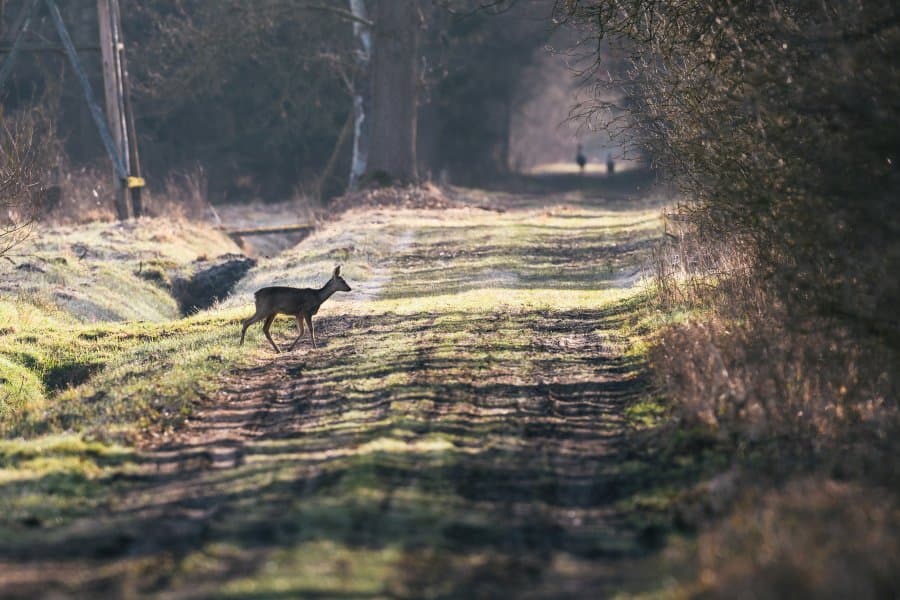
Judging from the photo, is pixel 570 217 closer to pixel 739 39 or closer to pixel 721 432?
pixel 739 39

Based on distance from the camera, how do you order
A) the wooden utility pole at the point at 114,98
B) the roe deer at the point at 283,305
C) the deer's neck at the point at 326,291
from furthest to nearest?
the wooden utility pole at the point at 114,98 < the deer's neck at the point at 326,291 < the roe deer at the point at 283,305

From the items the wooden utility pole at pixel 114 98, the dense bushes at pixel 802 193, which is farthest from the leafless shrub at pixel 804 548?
the wooden utility pole at pixel 114 98

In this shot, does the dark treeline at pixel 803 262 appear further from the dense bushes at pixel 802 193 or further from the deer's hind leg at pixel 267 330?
the deer's hind leg at pixel 267 330

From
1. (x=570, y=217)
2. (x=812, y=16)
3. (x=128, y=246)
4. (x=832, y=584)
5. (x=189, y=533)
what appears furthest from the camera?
(x=570, y=217)

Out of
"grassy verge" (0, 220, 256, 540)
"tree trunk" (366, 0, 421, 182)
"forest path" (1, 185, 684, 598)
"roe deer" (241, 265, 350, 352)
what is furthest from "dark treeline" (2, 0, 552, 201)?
"forest path" (1, 185, 684, 598)

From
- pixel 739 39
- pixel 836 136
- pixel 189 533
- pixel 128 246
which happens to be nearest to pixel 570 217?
pixel 128 246

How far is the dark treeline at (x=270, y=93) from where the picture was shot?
4691cm

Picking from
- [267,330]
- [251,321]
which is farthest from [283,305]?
[251,321]

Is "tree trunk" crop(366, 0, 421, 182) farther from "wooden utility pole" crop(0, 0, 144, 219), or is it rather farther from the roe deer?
the roe deer

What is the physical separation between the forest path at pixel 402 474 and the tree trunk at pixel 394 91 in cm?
2379

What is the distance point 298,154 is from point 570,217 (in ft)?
64.7

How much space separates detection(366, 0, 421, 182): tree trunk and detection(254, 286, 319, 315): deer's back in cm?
2528

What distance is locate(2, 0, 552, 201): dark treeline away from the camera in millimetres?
46906

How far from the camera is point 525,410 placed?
1155cm
